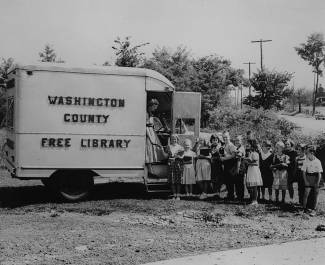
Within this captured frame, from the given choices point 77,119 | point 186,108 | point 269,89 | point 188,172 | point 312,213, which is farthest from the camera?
point 269,89

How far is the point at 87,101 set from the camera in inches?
382

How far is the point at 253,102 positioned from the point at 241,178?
25.1 metres

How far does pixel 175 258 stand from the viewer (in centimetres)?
588

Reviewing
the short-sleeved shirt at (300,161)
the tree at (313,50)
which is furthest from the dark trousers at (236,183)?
the tree at (313,50)

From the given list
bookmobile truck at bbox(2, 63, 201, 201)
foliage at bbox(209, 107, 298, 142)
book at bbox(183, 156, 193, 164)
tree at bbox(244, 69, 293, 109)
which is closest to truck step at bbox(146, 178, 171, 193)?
bookmobile truck at bbox(2, 63, 201, 201)

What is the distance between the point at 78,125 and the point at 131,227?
2.93 m

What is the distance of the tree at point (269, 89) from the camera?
34.8 meters

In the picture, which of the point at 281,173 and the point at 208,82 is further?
the point at 208,82

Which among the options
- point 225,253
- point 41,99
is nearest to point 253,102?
point 41,99

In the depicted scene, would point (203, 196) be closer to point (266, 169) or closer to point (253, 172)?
point (253, 172)

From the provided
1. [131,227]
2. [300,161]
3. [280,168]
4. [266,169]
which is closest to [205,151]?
[266,169]

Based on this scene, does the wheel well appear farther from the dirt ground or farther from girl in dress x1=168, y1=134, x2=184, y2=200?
girl in dress x1=168, y1=134, x2=184, y2=200

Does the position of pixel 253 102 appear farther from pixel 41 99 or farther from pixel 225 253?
pixel 225 253

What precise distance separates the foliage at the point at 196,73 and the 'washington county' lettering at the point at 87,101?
31.7 m
